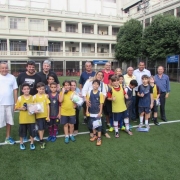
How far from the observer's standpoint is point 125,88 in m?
4.79

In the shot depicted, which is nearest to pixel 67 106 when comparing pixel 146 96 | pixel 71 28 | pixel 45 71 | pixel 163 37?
pixel 45 71

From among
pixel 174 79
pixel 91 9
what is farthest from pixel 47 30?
pixel 174 79

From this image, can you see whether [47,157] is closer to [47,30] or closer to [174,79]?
[174,79]

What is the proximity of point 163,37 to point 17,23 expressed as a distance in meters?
24.6

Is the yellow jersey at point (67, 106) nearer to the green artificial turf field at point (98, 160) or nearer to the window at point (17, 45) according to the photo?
the green artificial turf field at point (98, 160)

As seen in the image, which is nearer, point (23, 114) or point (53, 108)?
point (23, 114)

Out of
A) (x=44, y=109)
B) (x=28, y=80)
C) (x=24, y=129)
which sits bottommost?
(x=24, y=129)

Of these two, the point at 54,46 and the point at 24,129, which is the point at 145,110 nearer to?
the point at 24,129

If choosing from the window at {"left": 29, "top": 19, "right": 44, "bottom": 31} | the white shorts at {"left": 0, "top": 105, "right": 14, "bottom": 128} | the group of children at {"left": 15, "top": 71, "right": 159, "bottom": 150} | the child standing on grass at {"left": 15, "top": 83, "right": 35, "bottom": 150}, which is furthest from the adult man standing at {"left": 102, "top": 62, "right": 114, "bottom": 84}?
the window at {"left": 29, "top": 19, "right": 44, "bottom": 31}

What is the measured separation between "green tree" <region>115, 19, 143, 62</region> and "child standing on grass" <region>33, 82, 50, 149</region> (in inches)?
1072

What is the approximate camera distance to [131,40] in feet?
100

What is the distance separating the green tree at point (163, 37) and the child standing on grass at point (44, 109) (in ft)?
72.7

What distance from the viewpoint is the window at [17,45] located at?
33784 mm

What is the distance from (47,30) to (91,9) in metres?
19.7
